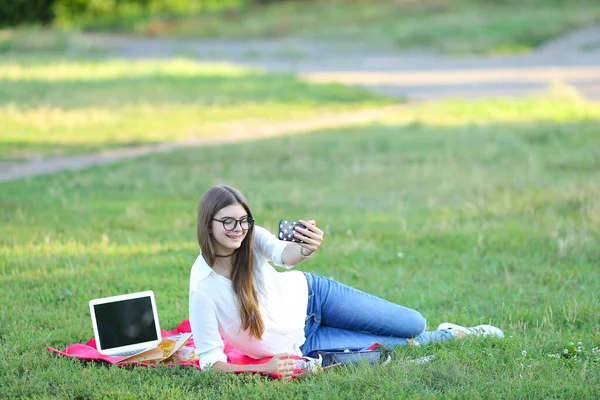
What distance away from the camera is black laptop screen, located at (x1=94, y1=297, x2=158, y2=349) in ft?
20.3

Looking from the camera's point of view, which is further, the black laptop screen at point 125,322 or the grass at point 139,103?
the grass at point 139,103

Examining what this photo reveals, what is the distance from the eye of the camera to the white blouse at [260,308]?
18.0 feet

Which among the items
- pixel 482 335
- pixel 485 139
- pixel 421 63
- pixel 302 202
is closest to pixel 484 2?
pixel 421 63

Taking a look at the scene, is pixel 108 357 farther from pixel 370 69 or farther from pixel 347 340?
pixel 370 69

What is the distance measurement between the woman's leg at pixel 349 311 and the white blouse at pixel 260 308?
0.44ft

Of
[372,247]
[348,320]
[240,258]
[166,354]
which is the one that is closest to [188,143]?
[372,247]

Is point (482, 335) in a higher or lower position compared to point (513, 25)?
lower

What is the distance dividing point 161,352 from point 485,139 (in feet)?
33.7

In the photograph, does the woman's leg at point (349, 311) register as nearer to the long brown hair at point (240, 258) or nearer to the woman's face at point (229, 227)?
the long brown hair at point (240, 258)

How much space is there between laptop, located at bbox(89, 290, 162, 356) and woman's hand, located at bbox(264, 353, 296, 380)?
1049mm

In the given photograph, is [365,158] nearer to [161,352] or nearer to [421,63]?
[161,352]

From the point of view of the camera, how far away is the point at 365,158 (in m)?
14.0

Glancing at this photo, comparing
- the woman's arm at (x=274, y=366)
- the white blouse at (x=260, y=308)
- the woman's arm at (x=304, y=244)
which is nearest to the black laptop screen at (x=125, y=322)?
the white blouse at (x=260, y=308)

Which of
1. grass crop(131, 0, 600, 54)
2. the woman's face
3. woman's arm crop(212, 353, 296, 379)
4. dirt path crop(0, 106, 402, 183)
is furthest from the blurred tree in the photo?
woman's arm crop(212, 353, 296, 379)
